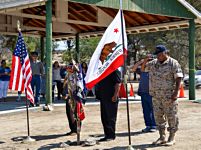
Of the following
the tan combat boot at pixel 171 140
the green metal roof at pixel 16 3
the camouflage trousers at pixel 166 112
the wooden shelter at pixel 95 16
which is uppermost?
the wooden shelter at pixel 95 16

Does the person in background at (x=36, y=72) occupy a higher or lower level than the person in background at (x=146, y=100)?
higher

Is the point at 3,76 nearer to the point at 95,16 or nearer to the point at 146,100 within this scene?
the point at 95,16

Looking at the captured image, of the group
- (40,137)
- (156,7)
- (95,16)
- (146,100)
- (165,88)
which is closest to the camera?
(165,88)

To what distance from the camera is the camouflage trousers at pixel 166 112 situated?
25.1 feet

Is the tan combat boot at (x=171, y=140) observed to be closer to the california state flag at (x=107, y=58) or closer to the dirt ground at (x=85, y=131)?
the dirt ground at (x=85, y=131)

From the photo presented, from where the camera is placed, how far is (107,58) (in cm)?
758

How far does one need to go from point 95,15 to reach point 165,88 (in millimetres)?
13040

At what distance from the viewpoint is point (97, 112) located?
13438 millimetres

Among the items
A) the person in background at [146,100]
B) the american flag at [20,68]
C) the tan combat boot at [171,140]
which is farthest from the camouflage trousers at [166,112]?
the american flag at [20,68]

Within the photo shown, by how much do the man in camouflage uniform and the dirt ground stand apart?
49 centimetres

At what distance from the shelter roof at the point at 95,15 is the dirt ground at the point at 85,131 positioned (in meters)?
3.96

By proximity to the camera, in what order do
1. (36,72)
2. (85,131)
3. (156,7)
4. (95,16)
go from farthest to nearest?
(95,16), (156,7), (36,72), (85,131)

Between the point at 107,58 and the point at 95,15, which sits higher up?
the point at 95,15

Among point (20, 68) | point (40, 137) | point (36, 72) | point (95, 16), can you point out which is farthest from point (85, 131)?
point (95, 16)
